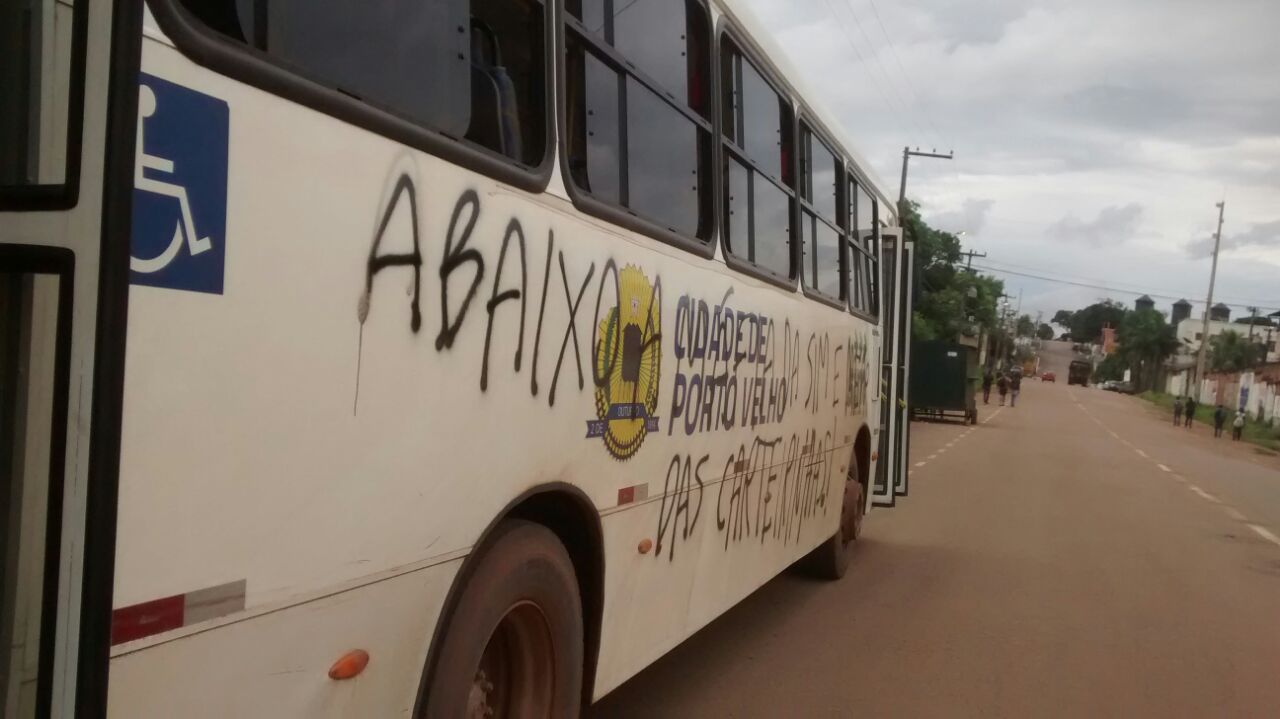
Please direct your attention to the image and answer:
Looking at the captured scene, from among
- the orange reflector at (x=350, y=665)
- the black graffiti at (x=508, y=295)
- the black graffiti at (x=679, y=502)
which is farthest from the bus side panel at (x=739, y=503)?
the orange reflector at (x=350, y=665)

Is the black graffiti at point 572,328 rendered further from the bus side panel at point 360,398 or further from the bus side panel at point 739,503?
the bus side panel at point 739,503

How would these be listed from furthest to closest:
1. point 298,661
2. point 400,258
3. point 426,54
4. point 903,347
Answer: point 903,347
point 426,54
point 400,258
point 298,661

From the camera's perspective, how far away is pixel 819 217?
6.86 metres

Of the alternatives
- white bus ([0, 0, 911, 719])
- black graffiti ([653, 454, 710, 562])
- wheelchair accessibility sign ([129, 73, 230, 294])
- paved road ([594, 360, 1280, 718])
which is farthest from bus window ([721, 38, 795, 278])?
wheelchair accessibility sign ([129, 73, 230, 294])

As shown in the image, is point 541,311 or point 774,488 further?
point 774,488

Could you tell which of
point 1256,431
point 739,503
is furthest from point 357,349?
point 1256,431

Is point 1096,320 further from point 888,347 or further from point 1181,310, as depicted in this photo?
point 888,347

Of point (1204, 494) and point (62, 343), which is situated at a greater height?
point (62, 343)

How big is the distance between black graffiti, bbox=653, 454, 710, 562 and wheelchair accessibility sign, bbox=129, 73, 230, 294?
8.21ft

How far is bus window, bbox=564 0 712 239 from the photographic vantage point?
3.46 metres

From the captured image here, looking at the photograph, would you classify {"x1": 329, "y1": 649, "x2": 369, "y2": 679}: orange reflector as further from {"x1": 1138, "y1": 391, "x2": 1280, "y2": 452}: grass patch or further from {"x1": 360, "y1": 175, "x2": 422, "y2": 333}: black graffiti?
{"x1": 1138, "y1": 391, "x2": 1280, "y2": 452}: grass patch

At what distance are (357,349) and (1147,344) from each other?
124 metres

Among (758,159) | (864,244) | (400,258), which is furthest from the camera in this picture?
(864,244)

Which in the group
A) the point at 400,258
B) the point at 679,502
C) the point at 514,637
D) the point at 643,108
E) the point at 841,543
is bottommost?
the point at 841,543
